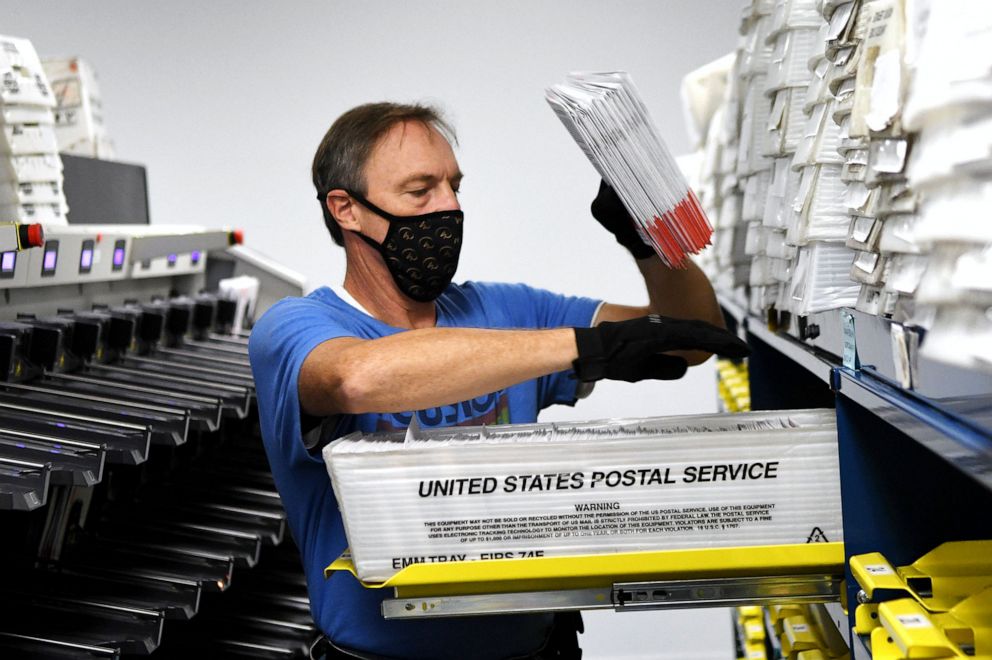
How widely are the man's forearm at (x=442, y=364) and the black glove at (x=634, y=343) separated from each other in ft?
0.08

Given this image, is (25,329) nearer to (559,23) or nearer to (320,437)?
(320,437)

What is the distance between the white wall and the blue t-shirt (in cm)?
338

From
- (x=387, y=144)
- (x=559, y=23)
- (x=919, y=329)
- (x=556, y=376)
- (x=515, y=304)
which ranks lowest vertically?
(x=556, y=376)

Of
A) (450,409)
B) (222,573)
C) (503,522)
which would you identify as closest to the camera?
(503,522)

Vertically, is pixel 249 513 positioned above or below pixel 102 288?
below

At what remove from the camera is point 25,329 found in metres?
2.73

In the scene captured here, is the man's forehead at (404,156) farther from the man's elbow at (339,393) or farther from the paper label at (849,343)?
the paper label at (849,343)

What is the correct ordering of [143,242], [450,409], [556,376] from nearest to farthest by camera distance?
[450,409] < [556,376] < [143,242]

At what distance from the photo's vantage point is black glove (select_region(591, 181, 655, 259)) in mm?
2055

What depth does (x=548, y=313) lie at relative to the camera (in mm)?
2512

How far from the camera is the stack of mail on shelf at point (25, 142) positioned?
290 centimetres

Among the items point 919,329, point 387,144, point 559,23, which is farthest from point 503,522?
point 559,23

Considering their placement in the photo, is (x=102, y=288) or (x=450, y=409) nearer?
(x=450, y=409)

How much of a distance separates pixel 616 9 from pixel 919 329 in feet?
15.5
